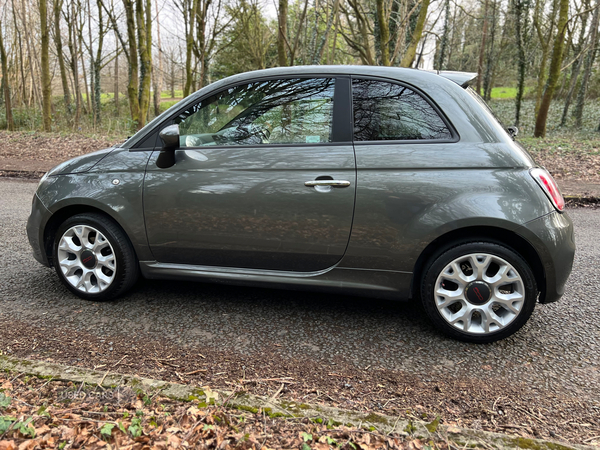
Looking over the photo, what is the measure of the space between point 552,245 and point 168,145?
8.73 ft

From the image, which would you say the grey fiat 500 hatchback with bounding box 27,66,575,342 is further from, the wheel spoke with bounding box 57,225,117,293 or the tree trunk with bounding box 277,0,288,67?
the tree trunk with bounding box 277,0,288,67

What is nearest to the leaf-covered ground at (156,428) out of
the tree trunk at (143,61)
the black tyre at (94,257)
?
the black tyre at (94,257)

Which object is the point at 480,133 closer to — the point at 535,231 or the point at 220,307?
the point at 535,231

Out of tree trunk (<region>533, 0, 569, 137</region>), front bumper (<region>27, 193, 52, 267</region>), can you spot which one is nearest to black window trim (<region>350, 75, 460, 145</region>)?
front bumper (<region>27, 193, 52, 267</region>)

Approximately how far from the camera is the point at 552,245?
2.87 meters

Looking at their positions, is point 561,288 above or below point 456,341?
above

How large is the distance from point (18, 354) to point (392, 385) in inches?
89.3

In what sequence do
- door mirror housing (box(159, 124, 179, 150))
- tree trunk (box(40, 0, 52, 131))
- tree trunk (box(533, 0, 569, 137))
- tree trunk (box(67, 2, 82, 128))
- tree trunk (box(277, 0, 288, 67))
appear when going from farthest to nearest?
tree trunk (box(67, 2, 82, 128)) → tree trunk (box(40, 0, 52, 131)) → tree trunk (box(533, 0, 569, 137)) → tree trunk (box(277, 0, 288, 67)) → door mirror housing (box(159, 124, 179, 150))

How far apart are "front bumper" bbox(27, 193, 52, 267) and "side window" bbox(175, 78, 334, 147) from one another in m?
1.32

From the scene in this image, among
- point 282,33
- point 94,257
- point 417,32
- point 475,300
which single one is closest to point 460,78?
point 475,300

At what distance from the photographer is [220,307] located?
11.9 ft

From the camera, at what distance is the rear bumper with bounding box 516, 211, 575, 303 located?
9.32 feet

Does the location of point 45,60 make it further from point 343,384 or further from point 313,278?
point 343,384

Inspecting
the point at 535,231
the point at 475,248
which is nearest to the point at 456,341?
the point at 475,248
